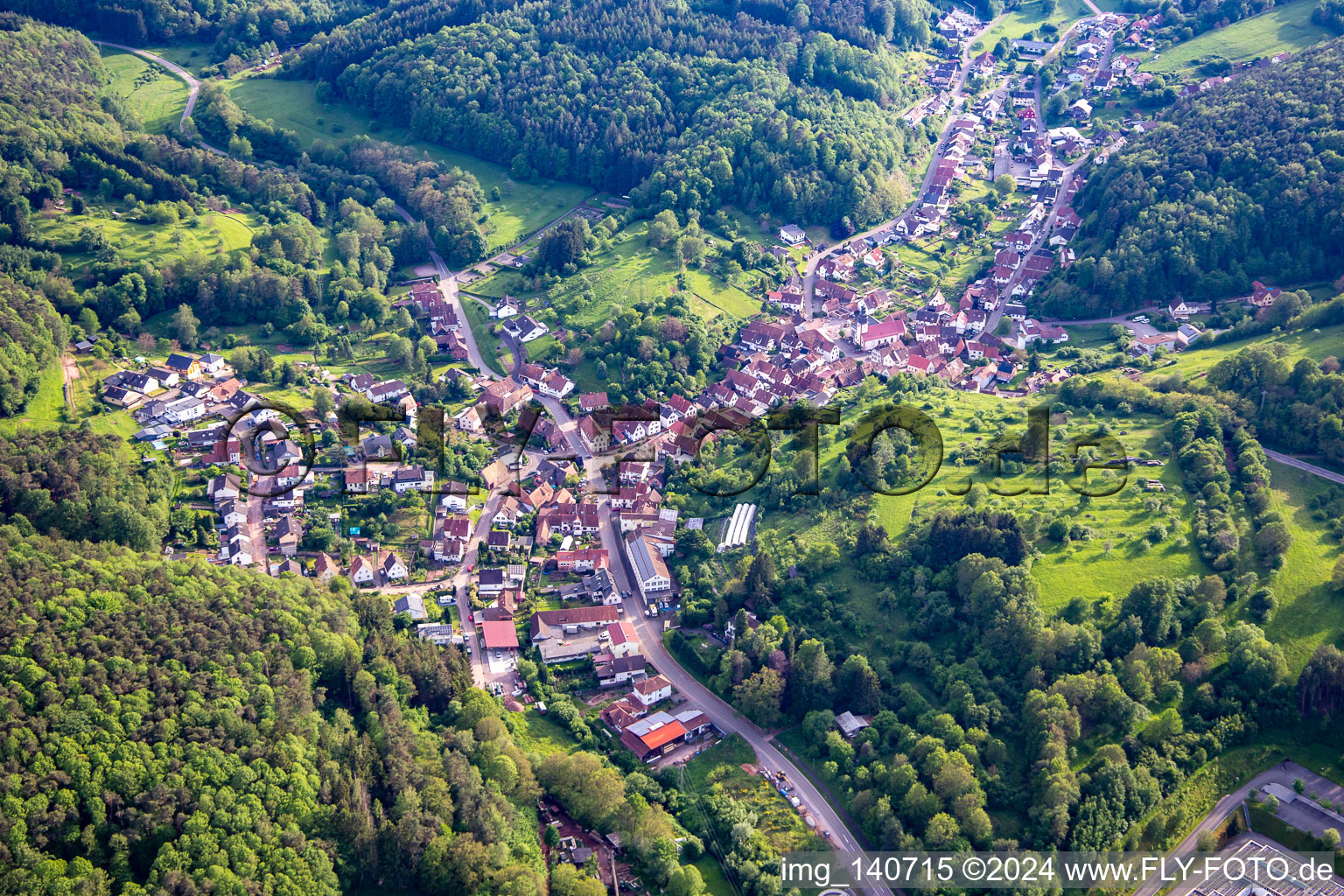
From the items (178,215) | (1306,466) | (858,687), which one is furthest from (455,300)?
(1306,466)

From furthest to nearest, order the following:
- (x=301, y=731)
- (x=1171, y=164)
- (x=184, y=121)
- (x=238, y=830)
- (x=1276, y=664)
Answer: (x=184, y=121) < (x=1171, y=164) < (x=1276, y=664) < (x=301, y=731) < (x=238, y=830)

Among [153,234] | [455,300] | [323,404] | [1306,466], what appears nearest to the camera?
[1306,466]

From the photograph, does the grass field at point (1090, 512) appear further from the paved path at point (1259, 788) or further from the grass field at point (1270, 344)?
the paved path at point (1259, 788)

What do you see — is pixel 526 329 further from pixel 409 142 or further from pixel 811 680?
pixel 811 680

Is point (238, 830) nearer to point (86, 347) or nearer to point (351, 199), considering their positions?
point (86, 347)

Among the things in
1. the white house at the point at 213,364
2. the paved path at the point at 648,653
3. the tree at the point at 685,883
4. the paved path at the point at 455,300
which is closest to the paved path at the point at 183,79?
the paved path at the point at 455,300

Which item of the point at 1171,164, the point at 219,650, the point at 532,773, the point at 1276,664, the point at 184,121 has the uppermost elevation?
the point at 1171,164

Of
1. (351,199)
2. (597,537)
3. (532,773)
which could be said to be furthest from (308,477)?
(351,199)
